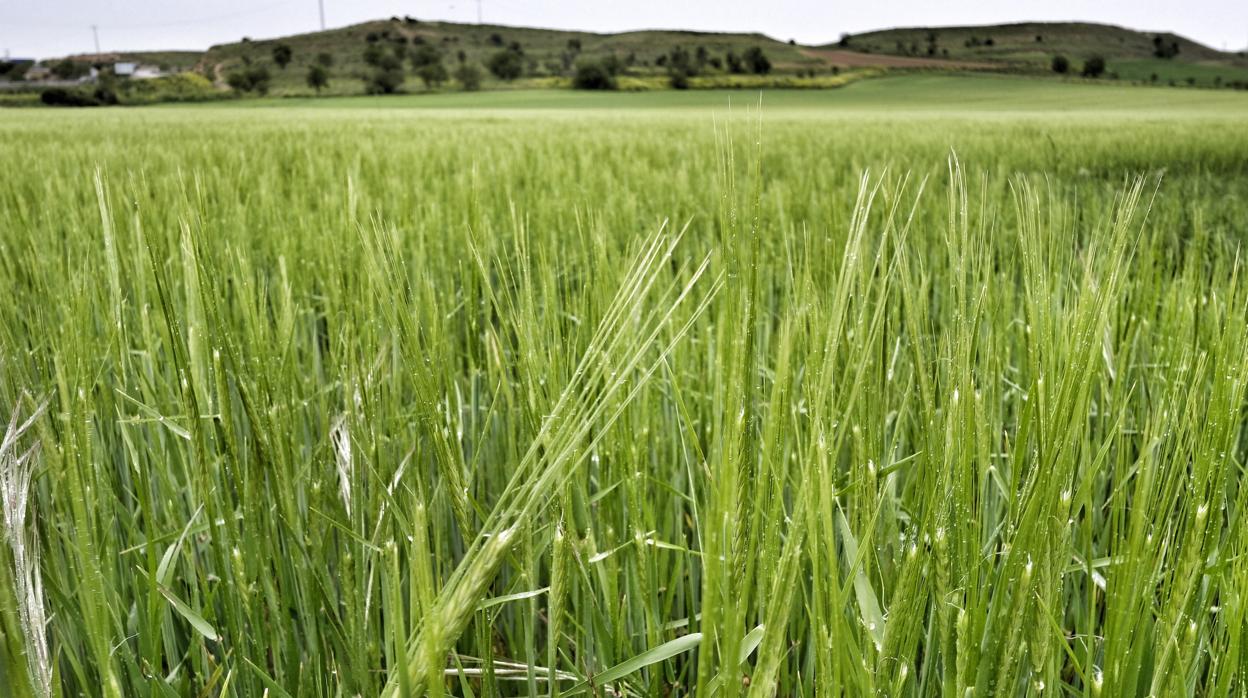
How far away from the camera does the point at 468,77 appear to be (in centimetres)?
3681

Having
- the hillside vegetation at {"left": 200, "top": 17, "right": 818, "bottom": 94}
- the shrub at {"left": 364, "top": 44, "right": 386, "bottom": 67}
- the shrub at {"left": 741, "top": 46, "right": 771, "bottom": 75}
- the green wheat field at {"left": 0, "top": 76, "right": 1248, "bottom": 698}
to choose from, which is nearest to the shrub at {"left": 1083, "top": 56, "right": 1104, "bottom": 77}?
the hillside vegetation at {"left": 200, "top": 17, "right": 818, "bottom": 94}

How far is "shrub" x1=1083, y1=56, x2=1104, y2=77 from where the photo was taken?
36.7 meters

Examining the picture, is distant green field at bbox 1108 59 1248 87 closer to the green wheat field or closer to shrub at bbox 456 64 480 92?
shrub at bbox 456 64 480 92

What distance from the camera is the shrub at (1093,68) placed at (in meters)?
36.7

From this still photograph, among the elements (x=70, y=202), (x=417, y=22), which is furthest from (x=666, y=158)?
(x=417, y=22)

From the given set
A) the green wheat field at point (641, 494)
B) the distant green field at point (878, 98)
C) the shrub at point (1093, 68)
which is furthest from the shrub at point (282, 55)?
the green wheat field at point (641, 494)

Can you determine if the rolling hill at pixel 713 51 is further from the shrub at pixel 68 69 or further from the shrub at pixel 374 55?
the shrub at pixel 68 69

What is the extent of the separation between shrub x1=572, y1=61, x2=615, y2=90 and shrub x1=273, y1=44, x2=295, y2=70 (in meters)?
16.7

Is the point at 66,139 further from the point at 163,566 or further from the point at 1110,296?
the point at 1110,296

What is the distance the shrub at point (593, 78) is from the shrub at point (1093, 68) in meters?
21.3

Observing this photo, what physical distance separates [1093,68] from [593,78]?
2250 centimetres

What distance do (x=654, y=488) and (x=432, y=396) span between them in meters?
0.46

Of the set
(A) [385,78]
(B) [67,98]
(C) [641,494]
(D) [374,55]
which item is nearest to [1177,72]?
(A) [385,78]

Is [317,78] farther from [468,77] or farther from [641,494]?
[641,494]
